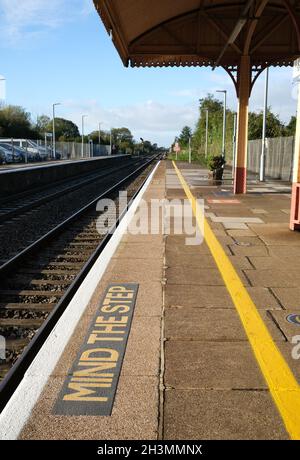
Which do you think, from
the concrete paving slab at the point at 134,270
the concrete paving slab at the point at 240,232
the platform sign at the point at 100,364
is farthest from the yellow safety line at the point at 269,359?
the concrete paving slab at the point at 240,232

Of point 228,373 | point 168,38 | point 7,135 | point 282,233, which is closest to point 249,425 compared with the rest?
point 228,373

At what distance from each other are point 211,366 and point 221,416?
63cm

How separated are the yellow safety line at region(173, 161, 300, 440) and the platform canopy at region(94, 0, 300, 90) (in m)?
9.65

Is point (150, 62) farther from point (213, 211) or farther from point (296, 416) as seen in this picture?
point (296, 416)

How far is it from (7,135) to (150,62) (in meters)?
54.7

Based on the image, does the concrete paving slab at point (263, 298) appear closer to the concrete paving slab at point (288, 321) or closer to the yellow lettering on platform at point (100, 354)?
the concrete paving slab at point (288, 321)

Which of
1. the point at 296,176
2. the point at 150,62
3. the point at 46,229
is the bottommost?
the point at 46,229

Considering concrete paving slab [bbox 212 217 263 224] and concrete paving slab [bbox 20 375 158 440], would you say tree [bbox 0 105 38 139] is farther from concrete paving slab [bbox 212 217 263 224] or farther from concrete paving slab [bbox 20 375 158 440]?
concrete paving slab [bbox 20 375 158 440]

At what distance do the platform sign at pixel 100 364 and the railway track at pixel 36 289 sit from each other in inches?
18.7

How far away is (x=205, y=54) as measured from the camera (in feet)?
49.5

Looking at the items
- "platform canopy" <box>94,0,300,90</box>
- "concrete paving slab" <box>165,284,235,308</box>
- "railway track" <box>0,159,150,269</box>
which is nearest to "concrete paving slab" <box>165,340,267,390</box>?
"concrete paving slab" <box>165,284,235,308</box>

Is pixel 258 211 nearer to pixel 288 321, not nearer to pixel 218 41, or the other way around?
pixel 218 41

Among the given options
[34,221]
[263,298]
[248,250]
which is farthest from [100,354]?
[34,221]

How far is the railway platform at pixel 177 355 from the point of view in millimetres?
2686
